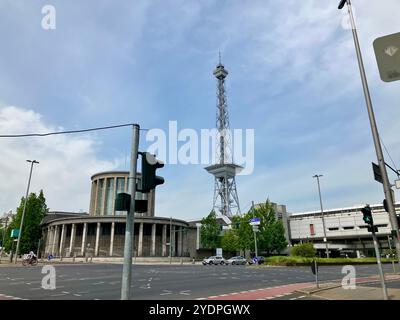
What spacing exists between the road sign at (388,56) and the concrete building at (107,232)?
67155 mm

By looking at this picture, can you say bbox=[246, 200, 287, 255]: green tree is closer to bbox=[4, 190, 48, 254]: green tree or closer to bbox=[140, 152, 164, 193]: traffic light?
bbox=[4, 190, 48, 254]: green tree

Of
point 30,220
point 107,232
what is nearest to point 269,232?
point 107,232

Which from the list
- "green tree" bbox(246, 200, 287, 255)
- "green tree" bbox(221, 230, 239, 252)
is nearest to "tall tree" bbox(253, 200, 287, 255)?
"green tree" bbox(246, 200, 287, 255)

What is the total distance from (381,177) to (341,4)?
6123mm

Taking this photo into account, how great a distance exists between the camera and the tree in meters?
78.5

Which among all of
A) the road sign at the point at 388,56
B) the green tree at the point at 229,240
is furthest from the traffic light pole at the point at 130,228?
the green tree at the point at 229,240

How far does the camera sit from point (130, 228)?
6.58 m

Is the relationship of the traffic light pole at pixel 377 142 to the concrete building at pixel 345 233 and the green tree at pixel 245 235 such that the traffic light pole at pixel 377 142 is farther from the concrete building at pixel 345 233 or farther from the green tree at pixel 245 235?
the concrete building at pixel 345 233

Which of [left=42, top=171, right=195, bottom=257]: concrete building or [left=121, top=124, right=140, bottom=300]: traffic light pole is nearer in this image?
[left=121, top=124, right=140, bottom=300]: traffic light pole

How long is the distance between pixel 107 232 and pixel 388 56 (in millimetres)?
77113

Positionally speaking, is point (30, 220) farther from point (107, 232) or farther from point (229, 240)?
point (229, 240)

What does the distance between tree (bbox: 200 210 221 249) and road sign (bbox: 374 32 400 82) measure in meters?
77.6

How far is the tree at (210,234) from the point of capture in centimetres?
7850

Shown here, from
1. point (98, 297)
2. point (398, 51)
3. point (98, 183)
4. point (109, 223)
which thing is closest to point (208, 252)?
point (109, 223)
